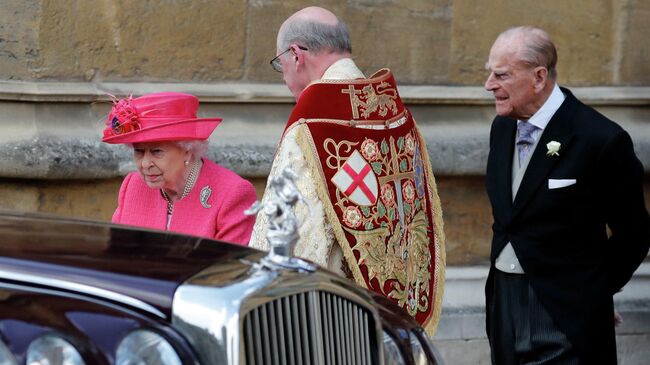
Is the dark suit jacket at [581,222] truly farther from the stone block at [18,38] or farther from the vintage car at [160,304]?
the stone block at [18,38]

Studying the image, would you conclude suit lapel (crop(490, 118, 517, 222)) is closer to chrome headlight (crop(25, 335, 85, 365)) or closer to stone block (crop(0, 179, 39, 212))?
stone block (crop(0, 179, 39, 212))

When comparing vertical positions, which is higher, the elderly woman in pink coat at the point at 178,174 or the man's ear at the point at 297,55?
the man's ear at the point at 297,55

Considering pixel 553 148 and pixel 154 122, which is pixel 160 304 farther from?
pixel 553 148

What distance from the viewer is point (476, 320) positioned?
7.27 m

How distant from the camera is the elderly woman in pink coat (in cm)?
470

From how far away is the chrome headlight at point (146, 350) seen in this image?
3.06m

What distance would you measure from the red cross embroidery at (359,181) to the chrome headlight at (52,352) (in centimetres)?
202

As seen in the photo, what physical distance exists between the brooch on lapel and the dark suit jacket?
1245mm

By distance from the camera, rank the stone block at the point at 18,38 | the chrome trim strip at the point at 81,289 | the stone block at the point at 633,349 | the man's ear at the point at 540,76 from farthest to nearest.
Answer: the stone block at the point at 633,349 < the stone block at the point at 18,38 < the man's ear at the point at 540,76 < the chrome trim strip at the point at 81,289

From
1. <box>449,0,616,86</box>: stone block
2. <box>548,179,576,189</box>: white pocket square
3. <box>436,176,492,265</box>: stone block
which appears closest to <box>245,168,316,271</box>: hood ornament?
<box>548,179,576,189</box>: white pocket square

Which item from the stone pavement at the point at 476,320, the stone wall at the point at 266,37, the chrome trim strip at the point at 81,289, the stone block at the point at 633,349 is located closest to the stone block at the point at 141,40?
the stone wall at the point at 266,37

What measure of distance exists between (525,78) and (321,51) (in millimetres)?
828

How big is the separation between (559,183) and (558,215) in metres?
0.12

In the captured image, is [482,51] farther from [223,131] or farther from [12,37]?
[12,37]
